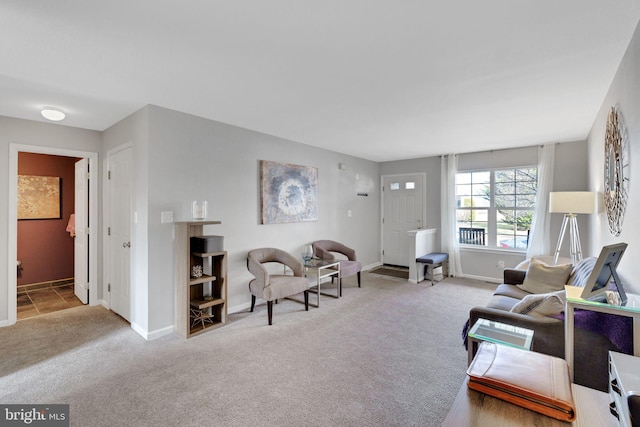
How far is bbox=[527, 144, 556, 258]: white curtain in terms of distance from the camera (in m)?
4.68

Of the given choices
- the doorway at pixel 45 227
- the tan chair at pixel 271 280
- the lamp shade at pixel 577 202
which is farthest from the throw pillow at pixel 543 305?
the doorway at pixel 45 227

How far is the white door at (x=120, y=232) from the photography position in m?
3.35

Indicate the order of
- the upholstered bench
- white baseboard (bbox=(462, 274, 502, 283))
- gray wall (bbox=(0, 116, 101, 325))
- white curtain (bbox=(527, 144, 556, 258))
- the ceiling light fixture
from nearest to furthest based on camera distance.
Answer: the ceiling light fixture → gray wall (bbox=(0, 116, 101, 325)) → white curtain (bbox=(527, 144, 556, 258)) → the upholstered bench → white baseboard (bbox=(462, 274, 502, 283))

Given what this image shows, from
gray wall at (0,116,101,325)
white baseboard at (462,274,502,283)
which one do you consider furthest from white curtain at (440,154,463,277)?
gray wall at (0,116,101,325)

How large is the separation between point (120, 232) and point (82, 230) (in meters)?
1.00

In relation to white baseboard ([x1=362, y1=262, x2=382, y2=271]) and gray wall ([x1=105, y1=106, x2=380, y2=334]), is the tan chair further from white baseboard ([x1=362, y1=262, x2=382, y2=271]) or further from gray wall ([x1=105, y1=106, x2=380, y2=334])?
white baseboard ([x1=362, y1=262, x2=382, y2=271])

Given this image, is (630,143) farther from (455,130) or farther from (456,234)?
(456,234)

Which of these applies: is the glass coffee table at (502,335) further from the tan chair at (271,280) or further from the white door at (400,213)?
the white door at (400,213)

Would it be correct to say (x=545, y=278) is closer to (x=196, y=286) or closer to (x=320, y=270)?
(x=320, y=270)

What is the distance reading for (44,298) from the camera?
4184mm

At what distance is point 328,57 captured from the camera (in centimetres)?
206

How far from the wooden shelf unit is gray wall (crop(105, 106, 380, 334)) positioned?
0.45ft

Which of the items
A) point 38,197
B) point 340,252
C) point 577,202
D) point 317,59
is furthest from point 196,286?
point 577,202

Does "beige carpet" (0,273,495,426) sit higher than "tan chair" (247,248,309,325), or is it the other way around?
"tan chair" (247,248,309,325)
